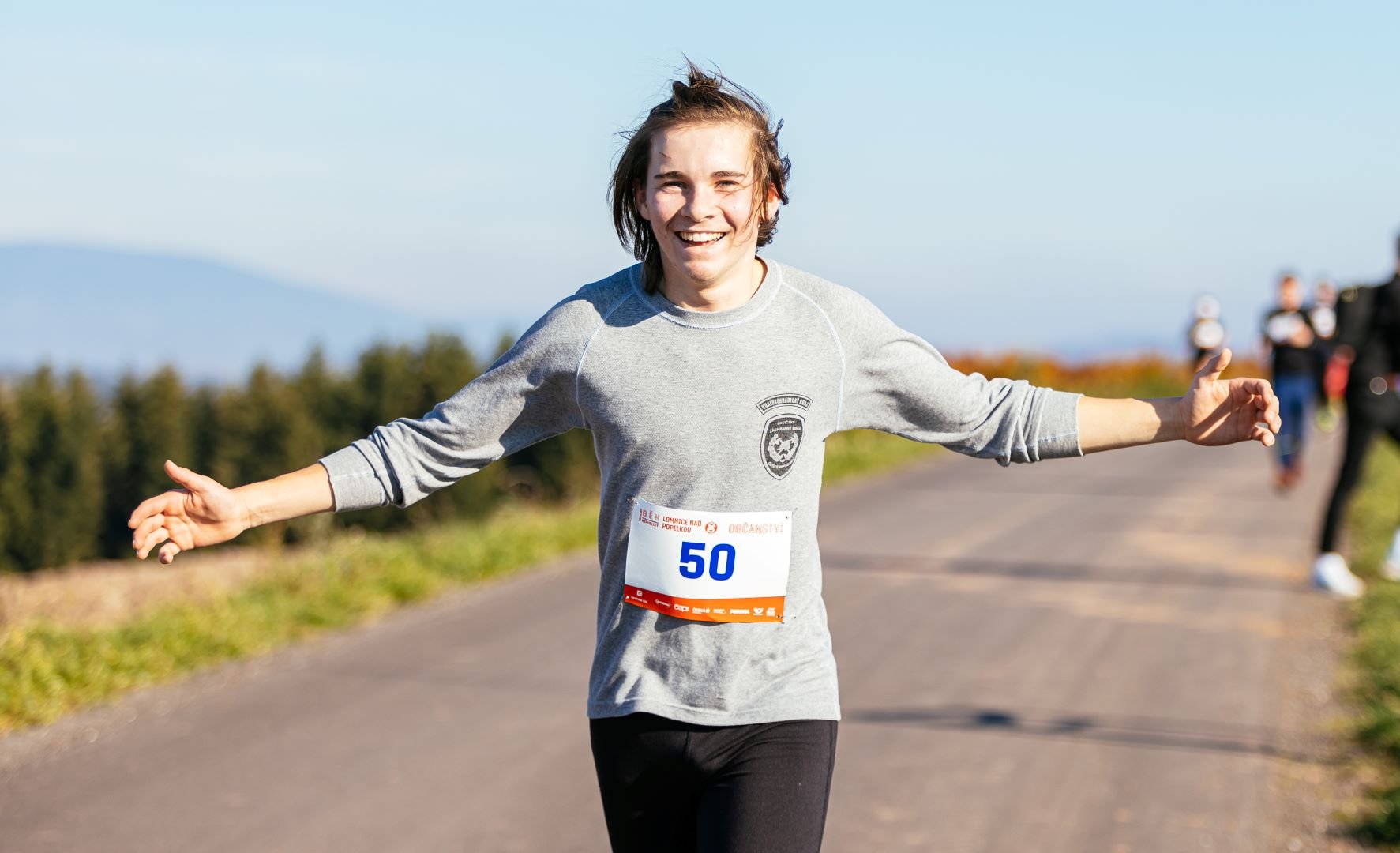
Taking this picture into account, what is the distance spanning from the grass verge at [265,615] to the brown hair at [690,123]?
440 cm

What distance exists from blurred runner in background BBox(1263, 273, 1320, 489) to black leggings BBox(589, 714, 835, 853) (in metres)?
11.4

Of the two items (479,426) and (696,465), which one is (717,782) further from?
(479,426)

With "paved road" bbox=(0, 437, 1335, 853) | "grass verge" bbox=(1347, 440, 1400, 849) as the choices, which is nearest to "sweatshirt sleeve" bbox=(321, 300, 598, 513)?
"paved road" bbox=(0, 437, 1335, 853)

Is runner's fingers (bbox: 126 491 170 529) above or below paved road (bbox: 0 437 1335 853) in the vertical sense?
above

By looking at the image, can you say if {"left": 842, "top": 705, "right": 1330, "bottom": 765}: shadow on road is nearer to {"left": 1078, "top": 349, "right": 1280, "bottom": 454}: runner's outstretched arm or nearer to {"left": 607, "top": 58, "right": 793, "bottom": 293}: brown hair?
{"left": 1078, "top": 349, "right": 1280, "bottom": 454}: runner's outstretched arm

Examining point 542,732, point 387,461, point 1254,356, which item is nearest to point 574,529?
point 542,732

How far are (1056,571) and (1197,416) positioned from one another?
7623 millimetres

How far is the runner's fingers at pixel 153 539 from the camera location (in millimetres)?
2400

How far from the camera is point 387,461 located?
2602 millimetres

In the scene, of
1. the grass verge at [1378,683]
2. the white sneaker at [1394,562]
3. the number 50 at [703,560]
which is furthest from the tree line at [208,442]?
the number 50 at [703,560]

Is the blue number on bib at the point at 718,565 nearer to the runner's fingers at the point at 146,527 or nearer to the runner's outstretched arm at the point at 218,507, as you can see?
the runner's outstretched arm at the point at 218,507

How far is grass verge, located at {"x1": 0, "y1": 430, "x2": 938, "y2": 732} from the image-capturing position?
20.6 ft

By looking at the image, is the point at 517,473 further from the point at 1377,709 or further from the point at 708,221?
the point at 708,221

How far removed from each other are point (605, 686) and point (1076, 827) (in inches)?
109
